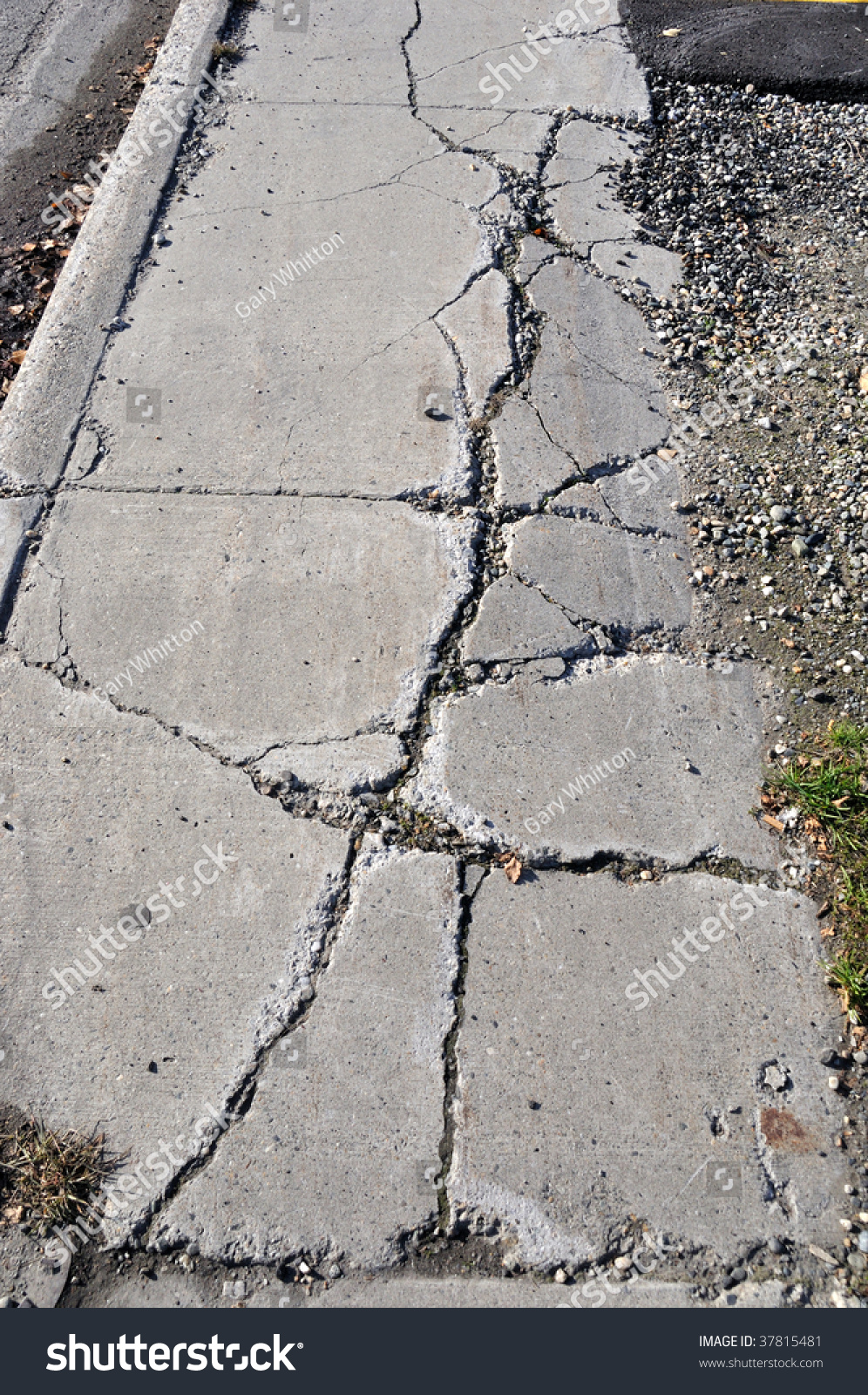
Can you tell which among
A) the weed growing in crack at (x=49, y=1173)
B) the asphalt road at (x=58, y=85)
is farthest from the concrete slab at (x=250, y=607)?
the asphalt road at (x=58, y=85)

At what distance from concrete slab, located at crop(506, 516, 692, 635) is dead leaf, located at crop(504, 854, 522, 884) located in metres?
1.06

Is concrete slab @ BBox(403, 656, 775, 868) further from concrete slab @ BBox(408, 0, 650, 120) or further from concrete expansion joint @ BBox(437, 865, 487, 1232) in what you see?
concrete slab @ BBox(408, 0, 650, 120)

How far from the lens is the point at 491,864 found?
3.06m

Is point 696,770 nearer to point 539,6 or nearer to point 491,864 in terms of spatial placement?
point 491,864

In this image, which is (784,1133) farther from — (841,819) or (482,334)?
(482,334)

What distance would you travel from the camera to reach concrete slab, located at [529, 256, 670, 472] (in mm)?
4164

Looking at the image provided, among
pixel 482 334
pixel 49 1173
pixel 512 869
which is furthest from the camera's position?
pixel 482 334

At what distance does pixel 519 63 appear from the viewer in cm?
599

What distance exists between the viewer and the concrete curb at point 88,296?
4066 millimetres

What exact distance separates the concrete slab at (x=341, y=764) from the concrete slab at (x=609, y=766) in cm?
12

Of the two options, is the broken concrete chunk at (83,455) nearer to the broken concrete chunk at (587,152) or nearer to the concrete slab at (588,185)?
the concrete slab at (588,185)
